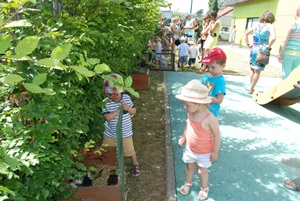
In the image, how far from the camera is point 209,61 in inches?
120

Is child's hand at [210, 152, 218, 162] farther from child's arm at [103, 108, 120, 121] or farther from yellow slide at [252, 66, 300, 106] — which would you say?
yellow slide at [252, 66, 300, 106]

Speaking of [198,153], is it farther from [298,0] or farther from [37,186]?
[298,0]

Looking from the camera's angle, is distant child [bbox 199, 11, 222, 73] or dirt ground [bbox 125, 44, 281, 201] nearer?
dirt ground [bbox 125, 44, 281, 201]

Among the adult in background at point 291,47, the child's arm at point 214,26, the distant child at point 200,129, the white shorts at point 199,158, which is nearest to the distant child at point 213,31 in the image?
the child's arm at point 214,26

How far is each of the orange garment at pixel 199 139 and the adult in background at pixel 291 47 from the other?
12.3ft

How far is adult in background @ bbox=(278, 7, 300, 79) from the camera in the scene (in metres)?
5.04

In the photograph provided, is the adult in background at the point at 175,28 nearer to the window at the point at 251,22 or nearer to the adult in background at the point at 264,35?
the adult in background at the point at 264,35

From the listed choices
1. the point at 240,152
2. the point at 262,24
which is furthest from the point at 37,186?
the point at 262,24

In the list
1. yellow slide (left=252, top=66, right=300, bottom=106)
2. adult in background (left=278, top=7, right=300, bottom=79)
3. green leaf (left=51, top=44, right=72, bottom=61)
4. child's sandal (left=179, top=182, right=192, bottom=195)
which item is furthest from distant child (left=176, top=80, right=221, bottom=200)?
adult in background (left=278, top=7, right=300, bottom=79)

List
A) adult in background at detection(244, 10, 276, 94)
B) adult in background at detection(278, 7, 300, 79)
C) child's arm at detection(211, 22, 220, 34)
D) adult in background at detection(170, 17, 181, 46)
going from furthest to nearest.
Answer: adult in background at detection(170, 17, 181, 46)
child's arm at detection(211, 22, 220, 34)
adult in background at detection(244, 10, 276, 94)
adult in background at detection(278, 7, 300, 79)

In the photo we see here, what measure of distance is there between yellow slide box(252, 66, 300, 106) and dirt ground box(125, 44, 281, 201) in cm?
232

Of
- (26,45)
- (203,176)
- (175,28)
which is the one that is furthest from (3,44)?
(175,28)

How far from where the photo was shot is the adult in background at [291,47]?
5.04 metres

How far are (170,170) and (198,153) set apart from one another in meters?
0.85
